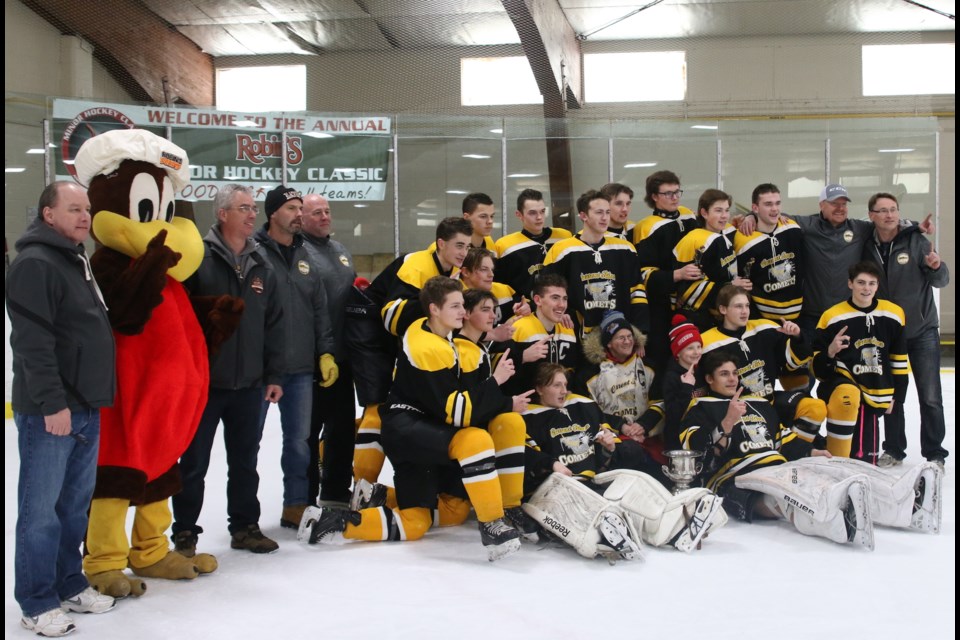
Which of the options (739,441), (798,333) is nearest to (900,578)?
(739,441)

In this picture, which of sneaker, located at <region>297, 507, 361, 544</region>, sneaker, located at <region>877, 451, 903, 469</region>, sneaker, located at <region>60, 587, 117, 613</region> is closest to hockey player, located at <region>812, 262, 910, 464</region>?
sneaker, located at <region>877, 451, 903, 469</region>

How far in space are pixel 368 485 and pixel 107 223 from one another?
4.28ft

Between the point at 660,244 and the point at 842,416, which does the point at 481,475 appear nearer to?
the point at 660,244

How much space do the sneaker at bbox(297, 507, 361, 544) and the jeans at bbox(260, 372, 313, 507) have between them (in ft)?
0.78

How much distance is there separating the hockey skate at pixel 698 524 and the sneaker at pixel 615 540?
0.63ft

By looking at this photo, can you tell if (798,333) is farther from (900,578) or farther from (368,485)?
(368,485)

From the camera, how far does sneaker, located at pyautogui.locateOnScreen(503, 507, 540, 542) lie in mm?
3129

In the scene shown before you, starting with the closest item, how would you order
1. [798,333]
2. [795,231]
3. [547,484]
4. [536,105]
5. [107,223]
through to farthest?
[107,223] → [547,484] → [798,333] → [795,231] → [536,105]

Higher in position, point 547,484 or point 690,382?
point 690,382

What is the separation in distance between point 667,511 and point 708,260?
4.44 ft

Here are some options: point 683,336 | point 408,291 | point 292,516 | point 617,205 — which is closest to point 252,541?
point 292,516

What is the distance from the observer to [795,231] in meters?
4.23

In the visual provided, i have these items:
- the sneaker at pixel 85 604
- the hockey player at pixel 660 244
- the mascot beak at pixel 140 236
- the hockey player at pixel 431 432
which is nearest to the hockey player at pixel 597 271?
the hockey player at pixel 660 244

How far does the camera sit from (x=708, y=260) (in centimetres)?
402
